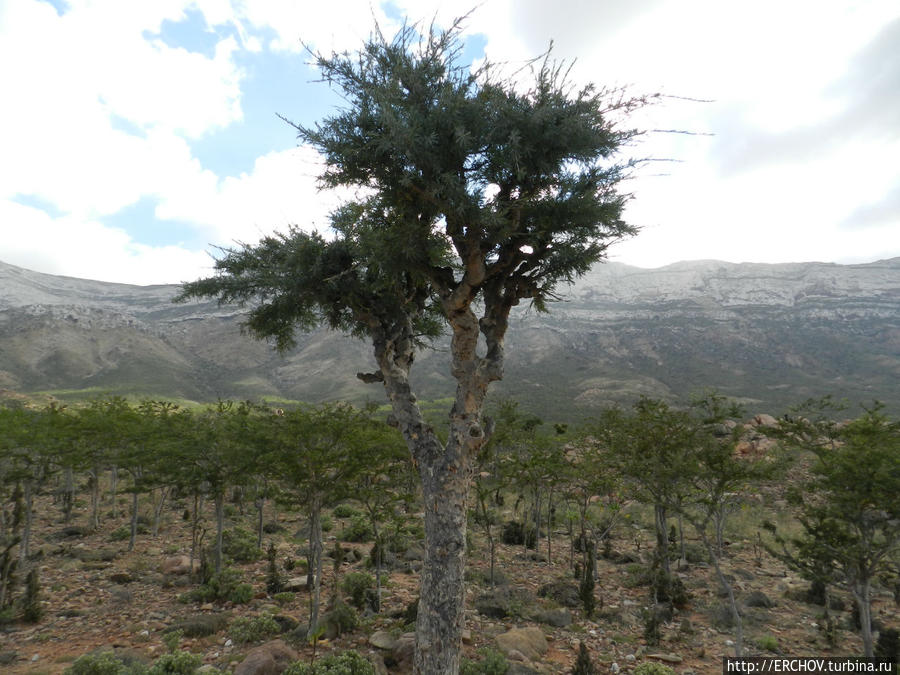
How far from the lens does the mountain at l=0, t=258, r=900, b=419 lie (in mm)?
81438

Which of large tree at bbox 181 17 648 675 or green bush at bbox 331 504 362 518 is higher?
large tree at bbox 181 17 648 675

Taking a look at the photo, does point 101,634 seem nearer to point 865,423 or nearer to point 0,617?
point 0,617

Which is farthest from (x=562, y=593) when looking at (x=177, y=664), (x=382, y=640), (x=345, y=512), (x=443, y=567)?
(x=345, y=512)

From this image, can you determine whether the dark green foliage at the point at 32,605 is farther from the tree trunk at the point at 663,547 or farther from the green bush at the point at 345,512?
the tree trunk at the point at 663,547

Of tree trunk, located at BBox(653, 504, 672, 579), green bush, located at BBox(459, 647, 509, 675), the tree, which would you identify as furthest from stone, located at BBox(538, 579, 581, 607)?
the tree

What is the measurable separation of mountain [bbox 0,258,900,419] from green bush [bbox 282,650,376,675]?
52.4m

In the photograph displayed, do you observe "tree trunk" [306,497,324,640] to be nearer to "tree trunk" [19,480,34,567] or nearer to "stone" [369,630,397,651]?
"stone" [369,630,397,651]

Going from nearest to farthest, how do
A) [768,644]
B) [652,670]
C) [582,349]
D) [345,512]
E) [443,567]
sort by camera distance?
[443,567] → [652,670] → [768,644] → [345,512] → [582,349]

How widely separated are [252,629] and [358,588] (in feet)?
6.97

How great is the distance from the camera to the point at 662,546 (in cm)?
1171

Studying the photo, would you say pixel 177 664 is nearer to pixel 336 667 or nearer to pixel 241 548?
pixel 336 667

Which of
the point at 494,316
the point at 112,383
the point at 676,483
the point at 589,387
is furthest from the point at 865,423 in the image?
Result: the point at 112,383

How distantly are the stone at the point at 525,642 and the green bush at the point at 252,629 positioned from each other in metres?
4.33

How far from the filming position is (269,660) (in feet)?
22.2
